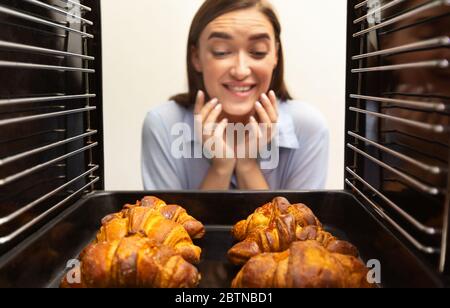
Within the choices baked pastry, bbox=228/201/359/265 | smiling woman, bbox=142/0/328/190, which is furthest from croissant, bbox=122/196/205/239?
smiling woman, bbox=142/0/328/190

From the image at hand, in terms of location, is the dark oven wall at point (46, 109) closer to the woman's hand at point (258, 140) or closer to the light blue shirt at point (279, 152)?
the light blue shirt at point (279, 152)

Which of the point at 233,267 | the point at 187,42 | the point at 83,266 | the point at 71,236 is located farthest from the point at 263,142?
the point at 83,266

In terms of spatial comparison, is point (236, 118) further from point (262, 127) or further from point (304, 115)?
point (304, 115)

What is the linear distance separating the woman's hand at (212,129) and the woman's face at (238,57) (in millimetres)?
48

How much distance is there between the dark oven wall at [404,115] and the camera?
3.48 ft

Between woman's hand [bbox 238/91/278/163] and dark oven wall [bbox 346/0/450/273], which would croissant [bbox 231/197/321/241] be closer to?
dark oven wall [bbox 346/0/450/273]

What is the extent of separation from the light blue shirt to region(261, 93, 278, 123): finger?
1.3 inches

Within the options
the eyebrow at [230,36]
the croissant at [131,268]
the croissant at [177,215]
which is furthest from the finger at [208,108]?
the croissant at [131,268]

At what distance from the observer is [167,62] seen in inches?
78.6

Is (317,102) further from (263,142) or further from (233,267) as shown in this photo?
(233,267)

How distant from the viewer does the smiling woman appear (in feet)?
6.39

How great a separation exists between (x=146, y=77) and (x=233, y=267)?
38.2 inches

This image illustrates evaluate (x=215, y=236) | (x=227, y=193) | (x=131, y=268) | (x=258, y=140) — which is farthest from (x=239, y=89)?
(x=131, y=268)
